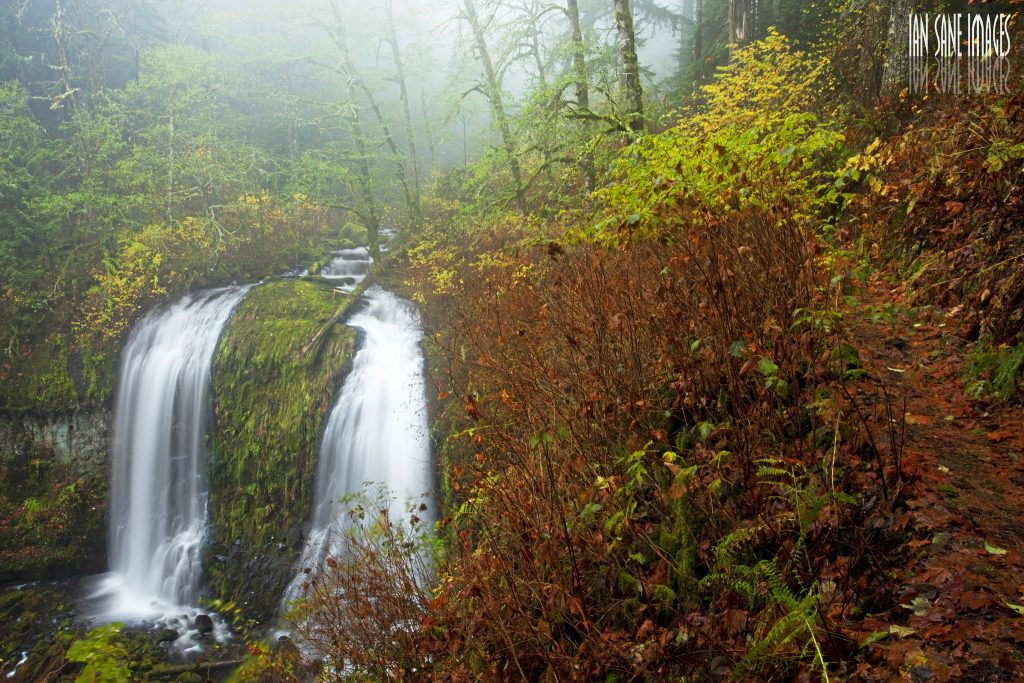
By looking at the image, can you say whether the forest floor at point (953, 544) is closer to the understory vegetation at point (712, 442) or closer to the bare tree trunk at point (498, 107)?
the understory vegetation at point (712, 442)

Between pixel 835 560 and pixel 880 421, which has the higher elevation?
pixel 880 421

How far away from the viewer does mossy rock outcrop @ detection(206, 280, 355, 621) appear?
9.05 meters

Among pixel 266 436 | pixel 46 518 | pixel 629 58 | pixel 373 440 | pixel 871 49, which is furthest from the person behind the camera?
pixel 46 518

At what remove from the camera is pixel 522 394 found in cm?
360

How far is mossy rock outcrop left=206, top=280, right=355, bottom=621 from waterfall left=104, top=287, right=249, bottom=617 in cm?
40

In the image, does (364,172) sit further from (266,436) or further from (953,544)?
(953,544)

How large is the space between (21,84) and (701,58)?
18769mm

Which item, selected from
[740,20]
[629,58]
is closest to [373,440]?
[629,58]

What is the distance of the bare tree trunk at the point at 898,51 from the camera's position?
6.31m

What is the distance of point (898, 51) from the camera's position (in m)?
6.38

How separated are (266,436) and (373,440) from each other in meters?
2.46

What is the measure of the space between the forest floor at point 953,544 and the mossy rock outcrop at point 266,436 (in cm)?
905

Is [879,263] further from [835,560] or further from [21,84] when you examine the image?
[21,84]

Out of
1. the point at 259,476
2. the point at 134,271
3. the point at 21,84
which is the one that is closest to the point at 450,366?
the point at 259,476
